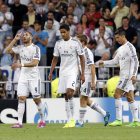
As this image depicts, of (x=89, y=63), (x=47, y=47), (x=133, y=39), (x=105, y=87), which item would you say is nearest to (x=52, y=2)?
(x=47, y=47)

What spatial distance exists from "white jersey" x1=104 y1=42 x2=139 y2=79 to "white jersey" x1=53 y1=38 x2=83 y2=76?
3.52 feet

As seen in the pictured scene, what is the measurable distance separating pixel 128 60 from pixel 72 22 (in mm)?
6688

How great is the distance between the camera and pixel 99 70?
1792 centimetres

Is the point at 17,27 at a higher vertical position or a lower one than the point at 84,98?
higher

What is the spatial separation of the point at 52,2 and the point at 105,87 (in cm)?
522

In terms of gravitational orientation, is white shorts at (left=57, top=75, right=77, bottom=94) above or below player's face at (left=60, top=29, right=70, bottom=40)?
below

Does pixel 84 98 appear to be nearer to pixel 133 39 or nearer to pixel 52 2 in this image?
pixel 133 39

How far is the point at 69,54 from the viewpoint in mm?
13375

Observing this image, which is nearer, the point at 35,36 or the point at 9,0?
the point at 35,36

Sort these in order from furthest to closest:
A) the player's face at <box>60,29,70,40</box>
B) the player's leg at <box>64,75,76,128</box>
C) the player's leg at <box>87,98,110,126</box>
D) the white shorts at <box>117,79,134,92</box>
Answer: the player's leg at <box>87,98,110,126</box>, the white shorts at <box>117,79,134,92</box>, the player's leg at <box>64,75,76,128</box>, the player's face at <box>60,29,70,40</box>

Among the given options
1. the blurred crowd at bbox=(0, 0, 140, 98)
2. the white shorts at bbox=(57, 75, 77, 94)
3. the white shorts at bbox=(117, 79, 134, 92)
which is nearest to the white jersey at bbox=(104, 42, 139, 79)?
the white shorts at bbox=(117, 79, 134, 92)

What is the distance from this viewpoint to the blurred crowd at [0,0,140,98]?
1902cm

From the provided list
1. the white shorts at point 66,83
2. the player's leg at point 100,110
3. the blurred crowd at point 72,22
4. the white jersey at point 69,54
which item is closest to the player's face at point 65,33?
the white jersey at point 69,54

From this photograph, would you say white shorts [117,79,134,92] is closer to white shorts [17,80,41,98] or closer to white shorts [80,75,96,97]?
white shorts [80,75,96,97]
